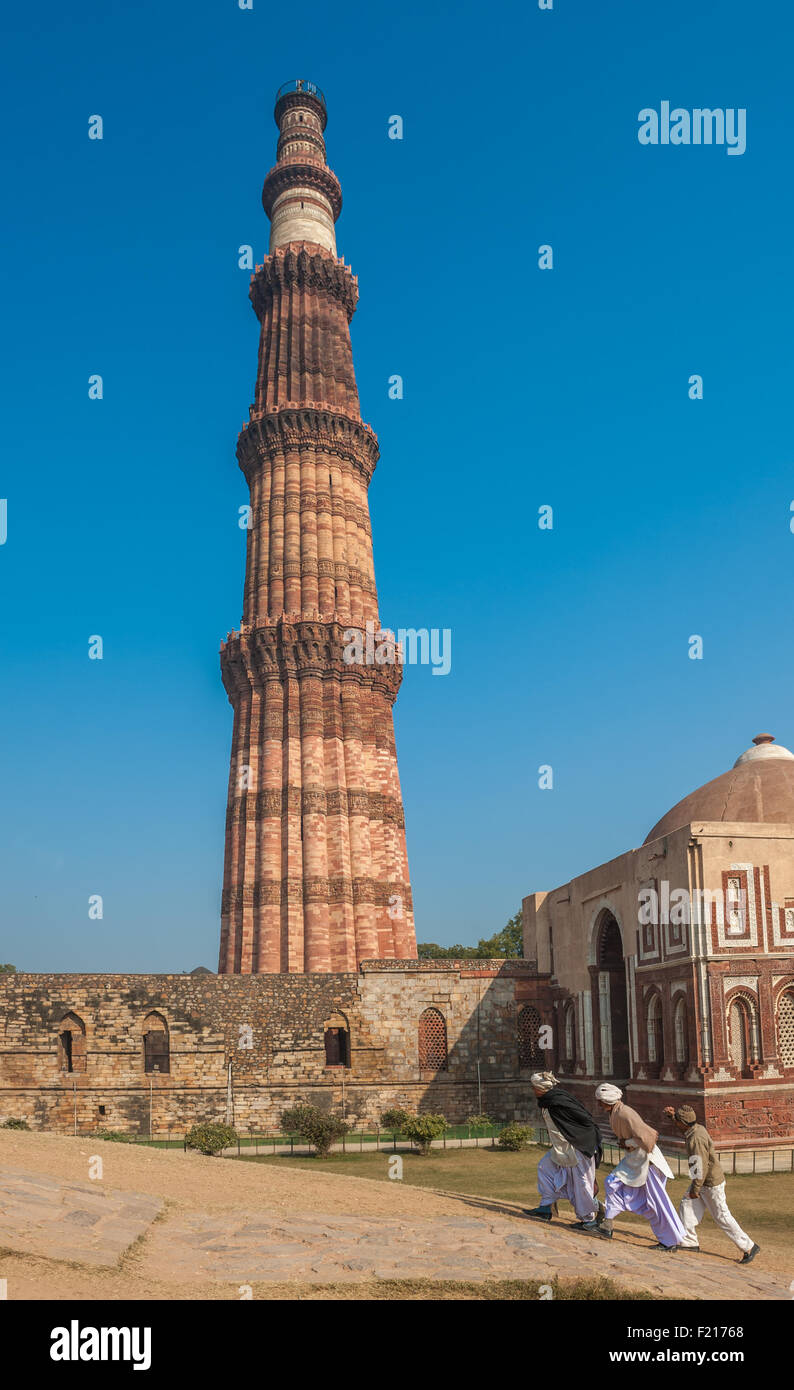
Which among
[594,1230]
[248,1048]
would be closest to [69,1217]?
[594,1230]

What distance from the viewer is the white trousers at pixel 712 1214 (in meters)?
10.6

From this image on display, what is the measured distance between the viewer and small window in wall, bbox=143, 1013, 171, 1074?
3058 centimetres

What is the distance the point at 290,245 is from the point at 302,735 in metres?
21.5

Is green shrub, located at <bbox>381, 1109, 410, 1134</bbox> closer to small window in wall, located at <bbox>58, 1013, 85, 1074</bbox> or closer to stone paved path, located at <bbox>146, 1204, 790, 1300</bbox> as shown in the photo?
small window in wall, located at <bbox>58, 1013, 85, 1074</bbox>

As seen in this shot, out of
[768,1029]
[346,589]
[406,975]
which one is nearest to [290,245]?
[346,589]

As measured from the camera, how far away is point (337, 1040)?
3167cm

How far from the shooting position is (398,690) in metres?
44.4

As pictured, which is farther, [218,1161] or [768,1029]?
[768,1029]

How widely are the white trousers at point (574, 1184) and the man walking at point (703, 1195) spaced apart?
3.00 ft

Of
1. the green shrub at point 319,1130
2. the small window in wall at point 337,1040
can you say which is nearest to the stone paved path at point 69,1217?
the green shrub at point 319,1130

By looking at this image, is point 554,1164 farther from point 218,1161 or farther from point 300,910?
point 300,910

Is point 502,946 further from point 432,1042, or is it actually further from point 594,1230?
point 594,1230

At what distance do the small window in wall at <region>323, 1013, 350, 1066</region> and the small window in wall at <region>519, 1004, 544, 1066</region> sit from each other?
4.95 m

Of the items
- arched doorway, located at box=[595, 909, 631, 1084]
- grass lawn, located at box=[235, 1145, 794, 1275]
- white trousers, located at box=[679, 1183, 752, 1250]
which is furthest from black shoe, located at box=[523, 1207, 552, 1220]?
arched doorway, located at box=[595, 909, 631, 1084]
